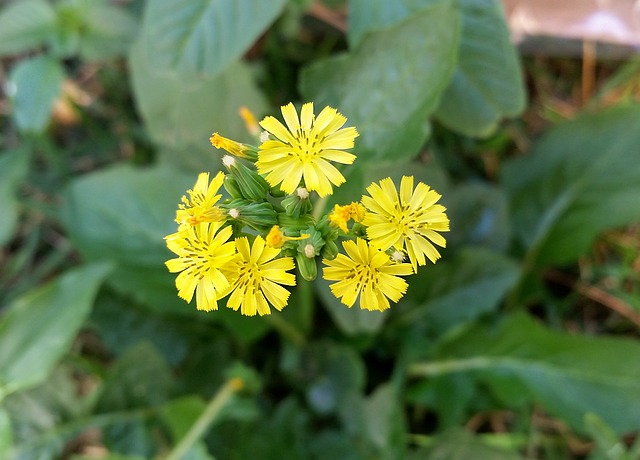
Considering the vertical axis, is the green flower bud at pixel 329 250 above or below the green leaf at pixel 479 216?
below

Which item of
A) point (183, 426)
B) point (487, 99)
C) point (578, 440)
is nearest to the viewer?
point (487, 99)

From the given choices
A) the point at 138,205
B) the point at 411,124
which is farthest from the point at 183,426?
the point at 411,124

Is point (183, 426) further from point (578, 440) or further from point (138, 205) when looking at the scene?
point (578, 440)

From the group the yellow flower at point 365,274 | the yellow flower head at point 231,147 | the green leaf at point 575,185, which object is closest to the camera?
the yellow flower at point 365,274

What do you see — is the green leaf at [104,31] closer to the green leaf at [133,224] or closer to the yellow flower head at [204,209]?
the green leaf at [133,224]

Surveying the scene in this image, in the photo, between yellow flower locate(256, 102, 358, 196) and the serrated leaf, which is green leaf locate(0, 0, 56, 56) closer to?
yellow flower locate(256, 102, 358, 196)

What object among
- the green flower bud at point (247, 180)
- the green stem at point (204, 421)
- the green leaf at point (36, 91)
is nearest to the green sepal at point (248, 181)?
the green flower bud at point (247, 180)

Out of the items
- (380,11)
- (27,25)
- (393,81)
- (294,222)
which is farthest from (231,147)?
(27,25)

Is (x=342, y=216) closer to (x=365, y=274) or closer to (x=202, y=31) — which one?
(x=365, y=274)
